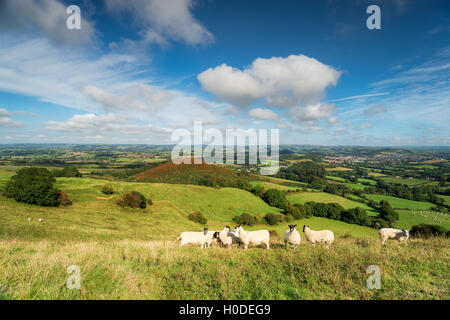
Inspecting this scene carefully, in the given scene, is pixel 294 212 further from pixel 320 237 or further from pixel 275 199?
pixel 320 237

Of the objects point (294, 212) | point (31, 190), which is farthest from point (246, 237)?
point (294, 212)

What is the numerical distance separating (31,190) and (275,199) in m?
62.6

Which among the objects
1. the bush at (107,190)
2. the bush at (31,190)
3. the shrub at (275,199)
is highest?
the bush at (31,190)

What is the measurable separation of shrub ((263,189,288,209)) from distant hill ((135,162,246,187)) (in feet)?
60.3

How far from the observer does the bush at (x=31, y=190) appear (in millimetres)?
28125

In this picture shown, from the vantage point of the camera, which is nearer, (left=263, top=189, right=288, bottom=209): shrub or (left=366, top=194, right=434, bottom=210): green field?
(left=263, top=189, right=288, bottom=209): shrub

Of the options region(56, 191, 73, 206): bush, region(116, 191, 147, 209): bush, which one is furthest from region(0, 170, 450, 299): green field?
region(116, 191, 147, 209): bush

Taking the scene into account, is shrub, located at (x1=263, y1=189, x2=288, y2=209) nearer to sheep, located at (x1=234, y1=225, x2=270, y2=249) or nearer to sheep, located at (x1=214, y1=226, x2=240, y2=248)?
sheep, located at (x1=214, y1=226, x2=240, y2=248)

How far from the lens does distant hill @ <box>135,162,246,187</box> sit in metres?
81.3

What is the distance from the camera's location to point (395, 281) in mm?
5164

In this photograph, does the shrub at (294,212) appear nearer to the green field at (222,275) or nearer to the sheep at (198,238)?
the green field at (222,275)

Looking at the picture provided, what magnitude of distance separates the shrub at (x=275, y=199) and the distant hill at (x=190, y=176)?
18375mm

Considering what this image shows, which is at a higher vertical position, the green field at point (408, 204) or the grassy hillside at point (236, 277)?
the grassy hillside at point (236, 277)

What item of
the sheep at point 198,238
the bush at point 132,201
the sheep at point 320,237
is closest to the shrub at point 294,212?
the bush at point 132,201
